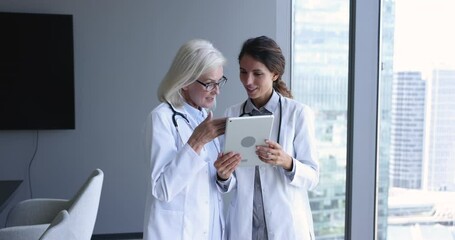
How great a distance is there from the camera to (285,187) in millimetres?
1528

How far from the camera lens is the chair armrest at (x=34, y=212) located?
7.76ft

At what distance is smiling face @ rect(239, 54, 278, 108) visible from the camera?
1.56 m

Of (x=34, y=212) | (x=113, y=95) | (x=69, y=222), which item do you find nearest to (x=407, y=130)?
(x=69, y=222)

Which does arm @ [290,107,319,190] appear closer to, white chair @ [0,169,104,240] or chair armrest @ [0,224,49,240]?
white chair @ [0,169,104,240]

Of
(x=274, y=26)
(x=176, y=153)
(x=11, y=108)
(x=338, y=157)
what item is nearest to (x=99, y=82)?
(x=11, y=108)

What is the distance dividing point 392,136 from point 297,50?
153cm

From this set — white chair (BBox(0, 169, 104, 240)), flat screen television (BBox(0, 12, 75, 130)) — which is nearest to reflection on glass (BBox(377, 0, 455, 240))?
white chair (BBox(0, 169, 104, 240))

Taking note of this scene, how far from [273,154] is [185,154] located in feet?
0.98

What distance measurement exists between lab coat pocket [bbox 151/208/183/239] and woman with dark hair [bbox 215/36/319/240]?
203 mm

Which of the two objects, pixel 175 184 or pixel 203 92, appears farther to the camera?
pixel 203 92

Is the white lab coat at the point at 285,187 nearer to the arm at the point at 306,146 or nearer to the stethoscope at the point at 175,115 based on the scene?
the arm at the point at 306,146

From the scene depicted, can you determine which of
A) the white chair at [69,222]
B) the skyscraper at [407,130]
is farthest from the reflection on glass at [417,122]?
the white chair at [69,222]

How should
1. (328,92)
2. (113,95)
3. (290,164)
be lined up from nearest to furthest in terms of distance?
1. (290,164)
2. (328,92)
3. (113,95)

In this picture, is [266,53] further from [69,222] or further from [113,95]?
[113,95]
